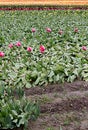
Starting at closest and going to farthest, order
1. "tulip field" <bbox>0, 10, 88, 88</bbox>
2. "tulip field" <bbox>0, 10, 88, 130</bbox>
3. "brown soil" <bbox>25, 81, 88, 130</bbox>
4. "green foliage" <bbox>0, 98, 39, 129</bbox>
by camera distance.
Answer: "green foliage" <bbox>0, 98, 39, 129</bbox> < "brown soil" <bbox>25, 81, 88, 130</bbox> < "tulip field" <bbox>0, 10, 88, 130</bbox> < "tulip field" <bbox>0, 10, 88, 88</bbox>

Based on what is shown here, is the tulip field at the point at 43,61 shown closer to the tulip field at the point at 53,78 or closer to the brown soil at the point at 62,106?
the tulip field at the point at 53,78

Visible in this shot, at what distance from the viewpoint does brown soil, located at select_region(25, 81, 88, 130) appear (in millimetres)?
4949

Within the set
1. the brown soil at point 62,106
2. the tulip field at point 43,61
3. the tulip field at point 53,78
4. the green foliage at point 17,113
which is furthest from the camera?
the tulip field at point 43,61

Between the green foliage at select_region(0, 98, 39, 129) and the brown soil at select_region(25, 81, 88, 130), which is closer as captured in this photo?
the green foliage at select_region(0, 98, 39, 129)

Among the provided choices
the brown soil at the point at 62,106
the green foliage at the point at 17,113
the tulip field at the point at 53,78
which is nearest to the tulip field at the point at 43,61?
the tulip field at the point at 53,78

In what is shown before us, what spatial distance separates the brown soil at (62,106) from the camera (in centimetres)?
495

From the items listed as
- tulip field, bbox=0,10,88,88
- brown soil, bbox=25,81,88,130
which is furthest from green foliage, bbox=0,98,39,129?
tulip field, bbox=0,10,88,88

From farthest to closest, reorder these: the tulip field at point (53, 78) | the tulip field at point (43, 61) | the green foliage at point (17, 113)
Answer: the tulip field at point (43, 61)
the tulip field at point (53, 78)
the green foliage at point (17, 113)

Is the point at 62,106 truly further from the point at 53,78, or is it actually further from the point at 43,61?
the point at 43,61

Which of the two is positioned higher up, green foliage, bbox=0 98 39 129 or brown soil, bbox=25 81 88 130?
green foliage, bbox=0 98 39 129

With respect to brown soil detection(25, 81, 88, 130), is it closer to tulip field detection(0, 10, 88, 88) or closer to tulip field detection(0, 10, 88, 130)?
tulip field detection(0, 10, 88, 130)

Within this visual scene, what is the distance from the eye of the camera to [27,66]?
7105mm

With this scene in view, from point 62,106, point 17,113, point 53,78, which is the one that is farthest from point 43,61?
point 17,113

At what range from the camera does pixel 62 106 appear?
216 inches
